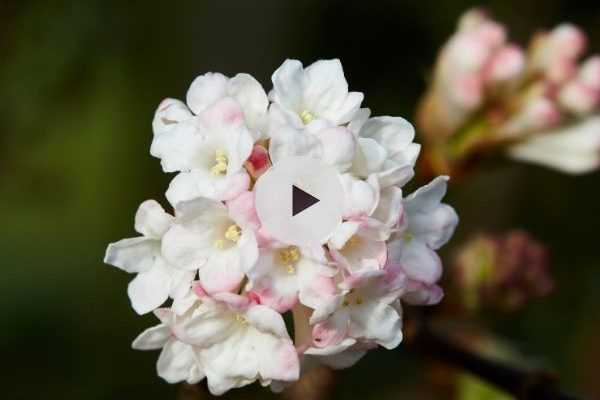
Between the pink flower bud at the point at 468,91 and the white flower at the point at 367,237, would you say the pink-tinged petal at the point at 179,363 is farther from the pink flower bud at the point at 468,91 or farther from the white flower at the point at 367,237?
the pink flower bud at the point at 468,91

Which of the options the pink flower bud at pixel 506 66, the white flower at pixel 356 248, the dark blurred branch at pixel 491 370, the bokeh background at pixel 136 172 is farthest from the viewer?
the bokeh background at pixel 136 172

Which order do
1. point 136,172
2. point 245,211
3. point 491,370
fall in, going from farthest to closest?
1. point 136,172
2. point 491,370
3. point 245,211

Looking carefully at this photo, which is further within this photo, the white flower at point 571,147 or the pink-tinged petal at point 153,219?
the white flower at point 571,147

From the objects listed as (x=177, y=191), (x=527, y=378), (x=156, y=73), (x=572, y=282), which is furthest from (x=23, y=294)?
(x=177, y=191)

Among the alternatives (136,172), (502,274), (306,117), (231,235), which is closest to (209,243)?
(231,235)

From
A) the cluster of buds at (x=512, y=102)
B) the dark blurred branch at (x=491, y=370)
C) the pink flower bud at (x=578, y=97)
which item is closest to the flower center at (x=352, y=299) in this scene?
the dark blurred branch at (x=491, y=370)

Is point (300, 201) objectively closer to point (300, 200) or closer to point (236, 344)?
point (300, 200)
